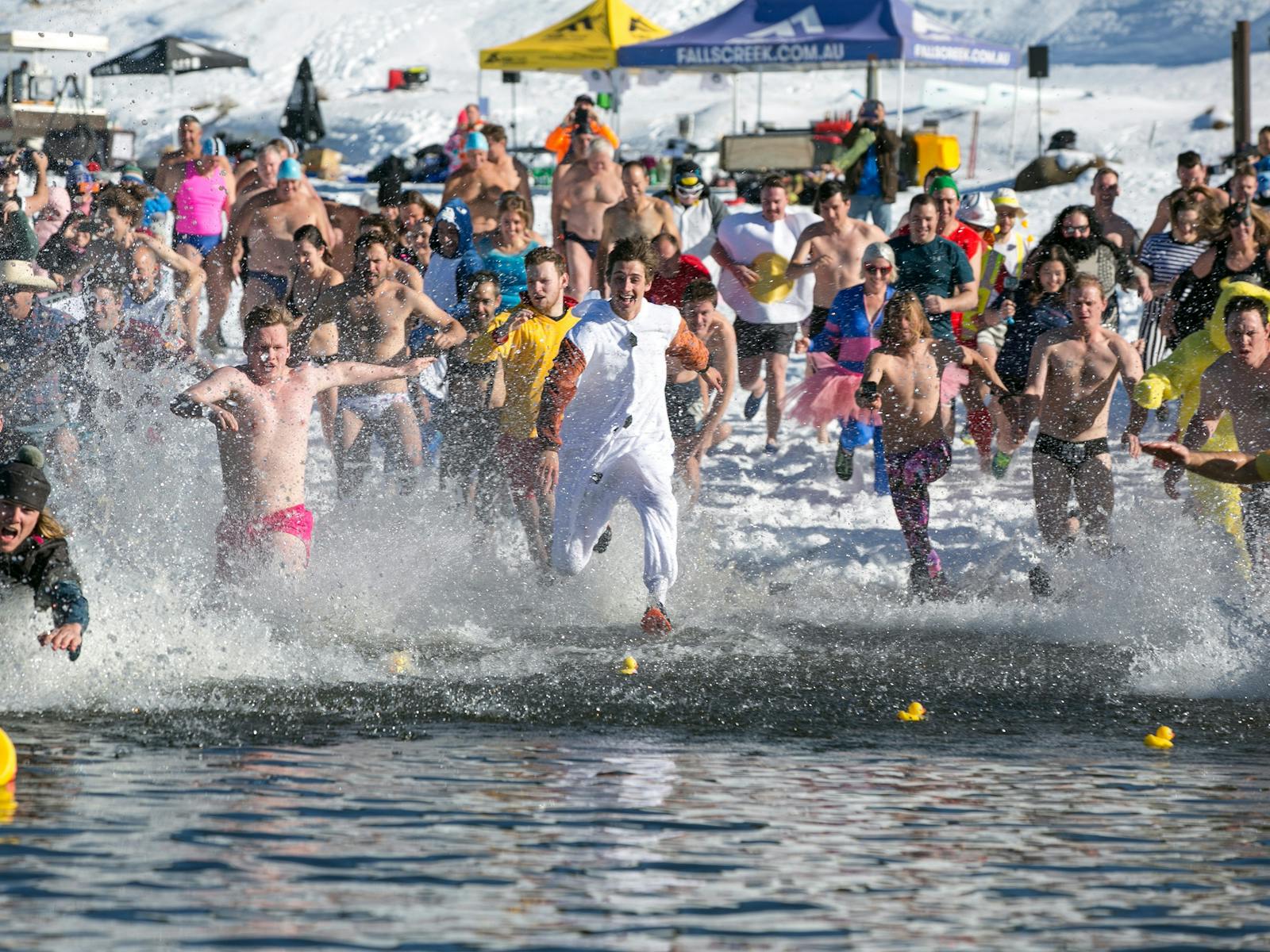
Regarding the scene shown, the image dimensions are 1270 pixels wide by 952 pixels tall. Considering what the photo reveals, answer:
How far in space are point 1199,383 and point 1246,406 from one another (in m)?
0.35

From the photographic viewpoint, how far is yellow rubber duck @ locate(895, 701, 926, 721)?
698 centimetres

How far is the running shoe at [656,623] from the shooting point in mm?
8672

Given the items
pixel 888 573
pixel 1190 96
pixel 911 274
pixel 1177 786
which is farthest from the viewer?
pixel 1190 96

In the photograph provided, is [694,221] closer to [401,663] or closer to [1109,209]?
[1109,209]

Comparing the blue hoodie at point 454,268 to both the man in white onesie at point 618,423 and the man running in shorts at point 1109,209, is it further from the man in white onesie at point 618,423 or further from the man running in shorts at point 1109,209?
the man running in shorts at point 1109,209

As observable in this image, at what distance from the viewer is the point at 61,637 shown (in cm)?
617

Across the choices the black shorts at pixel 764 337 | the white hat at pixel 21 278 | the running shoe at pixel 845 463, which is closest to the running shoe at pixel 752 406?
the black shorts at pixel 764 337

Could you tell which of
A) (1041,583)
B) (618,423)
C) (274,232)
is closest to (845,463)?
(1041,583)

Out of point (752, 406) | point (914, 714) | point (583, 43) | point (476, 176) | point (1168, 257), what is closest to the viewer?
point (914, 714)

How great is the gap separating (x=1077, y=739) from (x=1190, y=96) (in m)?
50.7

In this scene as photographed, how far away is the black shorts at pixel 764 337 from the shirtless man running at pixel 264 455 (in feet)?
15.2

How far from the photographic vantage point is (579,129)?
14641 millimetres

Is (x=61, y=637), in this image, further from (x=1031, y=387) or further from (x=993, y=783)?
(x=1031, y=387)

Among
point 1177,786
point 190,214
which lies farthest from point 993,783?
point 190,214
